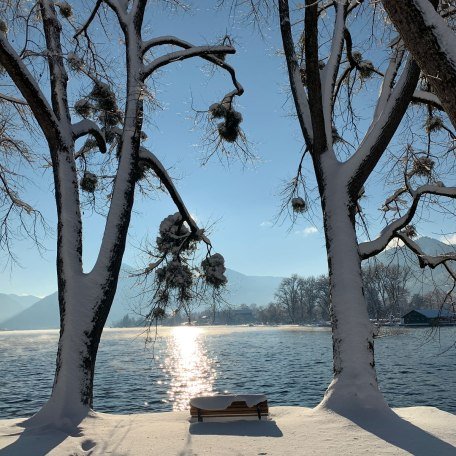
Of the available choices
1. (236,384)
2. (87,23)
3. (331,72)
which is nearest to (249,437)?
(331,72)

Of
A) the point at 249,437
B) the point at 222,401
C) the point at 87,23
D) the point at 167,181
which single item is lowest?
the point at 249,437

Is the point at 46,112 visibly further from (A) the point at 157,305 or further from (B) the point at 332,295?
(B) the point at 332,295

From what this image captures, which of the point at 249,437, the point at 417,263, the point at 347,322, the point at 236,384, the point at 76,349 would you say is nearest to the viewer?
the point at 249,437

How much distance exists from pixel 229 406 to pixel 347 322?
2.38 meters

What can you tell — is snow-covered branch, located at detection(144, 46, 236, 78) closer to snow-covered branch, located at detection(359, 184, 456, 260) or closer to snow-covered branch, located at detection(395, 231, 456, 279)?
snow-covered branch, located at detection(359, 184, 456, 260)

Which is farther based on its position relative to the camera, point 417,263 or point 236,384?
point 236,384

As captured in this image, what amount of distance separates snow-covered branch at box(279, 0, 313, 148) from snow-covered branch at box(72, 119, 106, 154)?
13.2 ft

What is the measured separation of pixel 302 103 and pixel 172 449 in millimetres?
6597

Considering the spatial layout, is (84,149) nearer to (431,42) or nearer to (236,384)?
(431,42)

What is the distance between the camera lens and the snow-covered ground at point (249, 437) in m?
5.26

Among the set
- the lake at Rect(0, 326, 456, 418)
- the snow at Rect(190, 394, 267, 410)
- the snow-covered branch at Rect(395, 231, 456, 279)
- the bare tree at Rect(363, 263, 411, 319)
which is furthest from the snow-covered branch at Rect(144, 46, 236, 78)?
the lake at Rect(0, 326, 456, 418)

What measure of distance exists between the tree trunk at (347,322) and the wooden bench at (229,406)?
1029 millimetres

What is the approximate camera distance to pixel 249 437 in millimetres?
5965

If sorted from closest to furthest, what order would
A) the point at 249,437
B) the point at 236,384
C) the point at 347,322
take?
1. the point at 249,437
2. the point at 347,322
3. the point at 236,384
